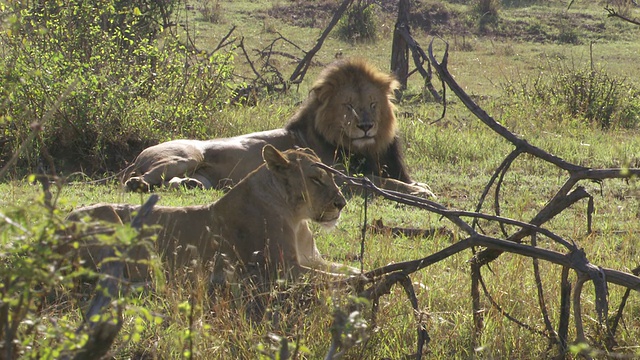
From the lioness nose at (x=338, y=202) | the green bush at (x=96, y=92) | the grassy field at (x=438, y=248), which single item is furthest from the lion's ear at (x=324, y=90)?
the lioness nose at (x=338, y=202)

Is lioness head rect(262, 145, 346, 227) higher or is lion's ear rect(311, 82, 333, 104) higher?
lioness head rect(262, 145, 346, 227)

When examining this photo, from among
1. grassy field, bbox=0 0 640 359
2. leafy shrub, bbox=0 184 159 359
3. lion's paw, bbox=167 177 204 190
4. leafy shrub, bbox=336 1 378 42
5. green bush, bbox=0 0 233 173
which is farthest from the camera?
leafy shrub, bbox=336 1 378 42

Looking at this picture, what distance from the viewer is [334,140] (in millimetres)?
8789

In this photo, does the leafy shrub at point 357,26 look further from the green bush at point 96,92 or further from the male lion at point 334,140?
the male lion at point 334,140

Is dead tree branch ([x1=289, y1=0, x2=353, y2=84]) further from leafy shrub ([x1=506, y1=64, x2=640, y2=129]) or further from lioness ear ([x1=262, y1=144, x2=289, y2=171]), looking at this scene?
lioness ear ([x1=262, y1=144, x2=289, y2=171])

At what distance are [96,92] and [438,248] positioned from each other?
3815 millimetres

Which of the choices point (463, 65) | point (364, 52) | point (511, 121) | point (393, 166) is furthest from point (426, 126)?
point (364, 52)

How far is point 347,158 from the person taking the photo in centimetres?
866

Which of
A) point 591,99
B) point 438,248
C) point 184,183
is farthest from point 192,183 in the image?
point 591,99

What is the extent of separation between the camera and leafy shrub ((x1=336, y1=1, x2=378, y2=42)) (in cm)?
2077

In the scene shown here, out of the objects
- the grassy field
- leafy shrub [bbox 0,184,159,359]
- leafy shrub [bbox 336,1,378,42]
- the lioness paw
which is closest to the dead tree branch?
the grassy field

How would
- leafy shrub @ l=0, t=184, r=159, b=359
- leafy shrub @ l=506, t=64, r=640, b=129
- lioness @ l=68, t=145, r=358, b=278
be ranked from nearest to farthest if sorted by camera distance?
leafy shrub @ l=0, t=184, r=159, b=359 → lioness @ l=68, t=145, r=358, b=278 → leafy shrub @ l=506, t=64, r=640, b=129

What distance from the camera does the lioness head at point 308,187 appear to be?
534cm

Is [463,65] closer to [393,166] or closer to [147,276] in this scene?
[393,166]
